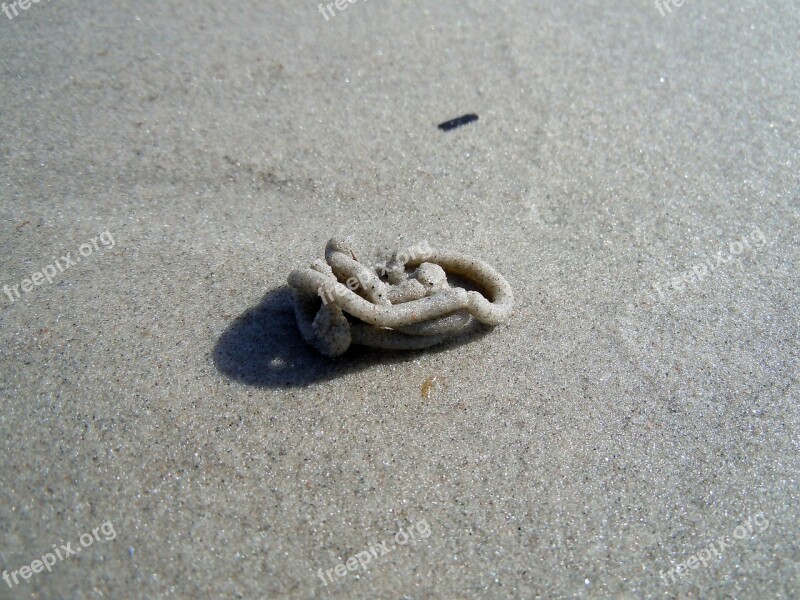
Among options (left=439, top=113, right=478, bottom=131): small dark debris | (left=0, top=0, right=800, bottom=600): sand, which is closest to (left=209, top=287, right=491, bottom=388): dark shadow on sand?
(left=0, top=0, right=800, bottom=600): sand

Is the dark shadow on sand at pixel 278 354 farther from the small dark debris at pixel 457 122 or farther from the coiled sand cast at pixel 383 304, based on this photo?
the small dark debris at pixel 457 122

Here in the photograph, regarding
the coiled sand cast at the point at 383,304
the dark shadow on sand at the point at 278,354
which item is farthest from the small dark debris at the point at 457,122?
the dark shadow on sand at the point at 278,354

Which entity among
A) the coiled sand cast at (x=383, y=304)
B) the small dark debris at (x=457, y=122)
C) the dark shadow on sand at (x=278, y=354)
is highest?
the small dark debris at (x=457, y=122)

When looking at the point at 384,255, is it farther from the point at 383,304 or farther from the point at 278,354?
the point at 278,354

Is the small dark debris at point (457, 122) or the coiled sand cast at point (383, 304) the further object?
the small dark debris at point (457, 122)

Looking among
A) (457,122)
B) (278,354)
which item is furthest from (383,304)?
(457,122)
